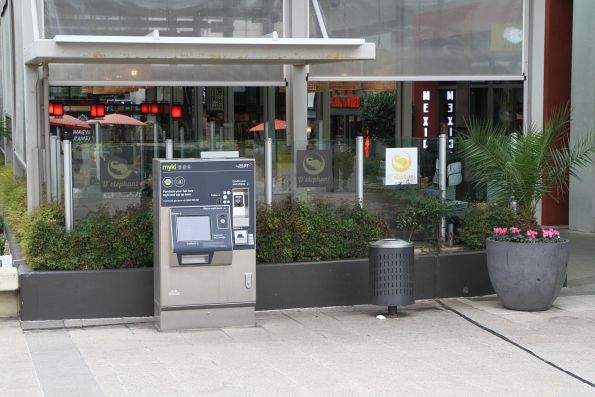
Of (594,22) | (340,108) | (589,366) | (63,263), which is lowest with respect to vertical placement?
(589,366)

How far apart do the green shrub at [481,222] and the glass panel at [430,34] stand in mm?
2533

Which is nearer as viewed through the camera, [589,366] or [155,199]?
[589,366]

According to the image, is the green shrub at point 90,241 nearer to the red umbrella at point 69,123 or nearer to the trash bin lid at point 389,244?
the trash bin lid at point 389,244

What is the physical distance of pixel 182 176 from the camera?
9273mm

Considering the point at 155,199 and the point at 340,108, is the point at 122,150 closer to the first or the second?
the point at 155,199

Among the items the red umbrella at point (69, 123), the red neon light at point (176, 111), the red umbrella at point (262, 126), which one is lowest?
the red umbrella at point (262, 126)

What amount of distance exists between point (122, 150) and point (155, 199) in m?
1.07

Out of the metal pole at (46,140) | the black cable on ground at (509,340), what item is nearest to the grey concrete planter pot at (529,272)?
the black cable on ground at (509,340)

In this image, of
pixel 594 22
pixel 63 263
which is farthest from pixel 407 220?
pixel 594 22

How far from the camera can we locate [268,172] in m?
10.8

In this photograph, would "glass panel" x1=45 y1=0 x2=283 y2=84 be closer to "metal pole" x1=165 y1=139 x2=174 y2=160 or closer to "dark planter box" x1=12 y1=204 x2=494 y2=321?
"metal pole" x1=165 y1=139 x2=174 y2=160

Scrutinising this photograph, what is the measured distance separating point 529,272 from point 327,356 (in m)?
2.99

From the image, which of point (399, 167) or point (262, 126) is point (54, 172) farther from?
point (262, 126)

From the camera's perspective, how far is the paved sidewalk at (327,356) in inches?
291
